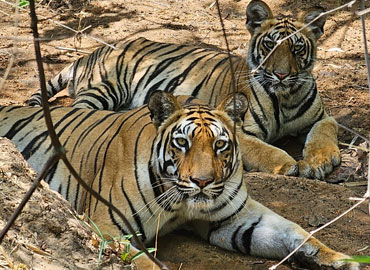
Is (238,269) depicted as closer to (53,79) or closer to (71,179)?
(71,179)

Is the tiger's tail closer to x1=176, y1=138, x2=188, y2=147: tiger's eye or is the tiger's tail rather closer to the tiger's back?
the tiger's back

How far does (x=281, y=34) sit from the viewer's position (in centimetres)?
593

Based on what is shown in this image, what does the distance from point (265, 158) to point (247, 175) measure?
1.28 feet

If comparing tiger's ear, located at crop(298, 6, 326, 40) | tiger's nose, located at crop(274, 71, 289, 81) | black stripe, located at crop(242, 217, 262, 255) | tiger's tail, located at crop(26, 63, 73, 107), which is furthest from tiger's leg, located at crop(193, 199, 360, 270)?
tiger's tail, located at crop(26, 63, 73, 107)

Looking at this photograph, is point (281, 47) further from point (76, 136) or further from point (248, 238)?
point (248, 238)

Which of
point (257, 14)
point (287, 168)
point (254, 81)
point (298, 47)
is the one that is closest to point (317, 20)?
point (298, 47)

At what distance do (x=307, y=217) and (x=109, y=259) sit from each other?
68.5 inches

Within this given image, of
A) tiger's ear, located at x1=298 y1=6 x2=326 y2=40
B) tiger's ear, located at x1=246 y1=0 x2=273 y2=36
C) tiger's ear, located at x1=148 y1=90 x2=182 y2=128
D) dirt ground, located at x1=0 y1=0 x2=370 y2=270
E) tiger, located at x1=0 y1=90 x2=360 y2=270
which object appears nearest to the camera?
dirt ground, located at x1=0 y1=0 x2=370 y2=270

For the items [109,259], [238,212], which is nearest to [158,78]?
[238,212]

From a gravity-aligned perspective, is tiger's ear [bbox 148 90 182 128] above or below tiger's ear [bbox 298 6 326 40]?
below

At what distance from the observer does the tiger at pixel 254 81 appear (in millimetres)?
5641

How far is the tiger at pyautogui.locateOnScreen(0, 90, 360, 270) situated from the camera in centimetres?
358

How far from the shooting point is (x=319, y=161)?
5.41 m

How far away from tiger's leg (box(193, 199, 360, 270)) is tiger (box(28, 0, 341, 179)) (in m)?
1.41
